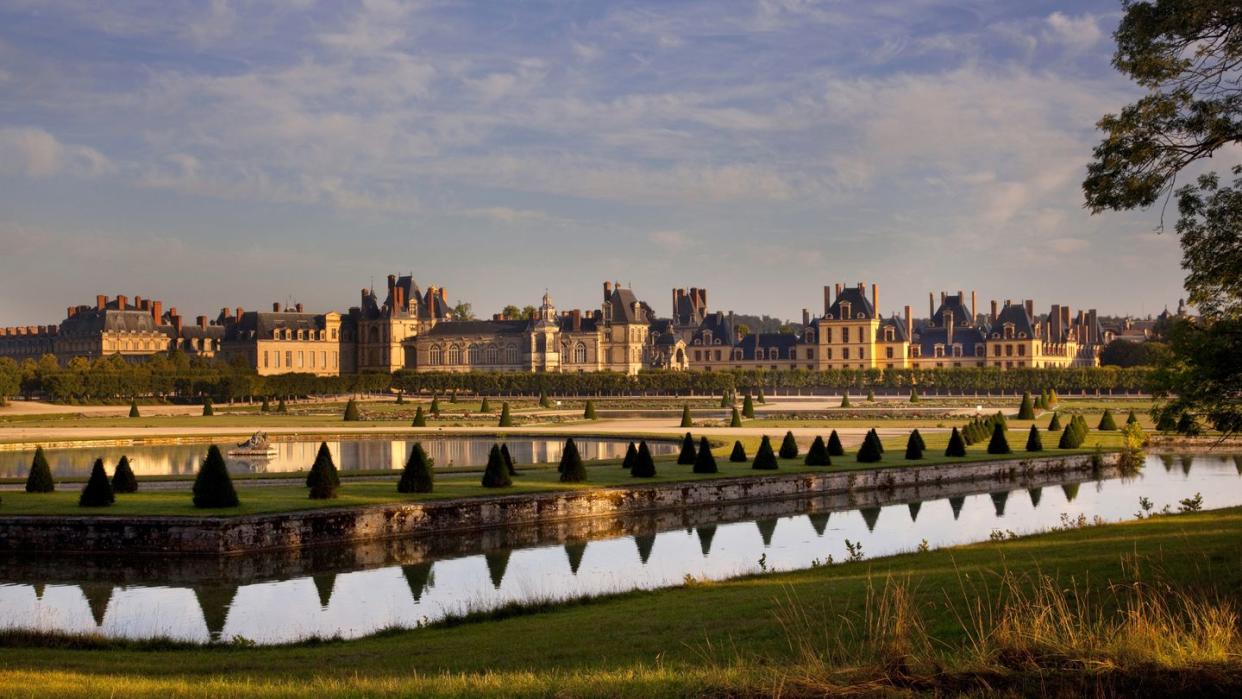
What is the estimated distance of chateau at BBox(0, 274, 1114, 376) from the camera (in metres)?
98.1

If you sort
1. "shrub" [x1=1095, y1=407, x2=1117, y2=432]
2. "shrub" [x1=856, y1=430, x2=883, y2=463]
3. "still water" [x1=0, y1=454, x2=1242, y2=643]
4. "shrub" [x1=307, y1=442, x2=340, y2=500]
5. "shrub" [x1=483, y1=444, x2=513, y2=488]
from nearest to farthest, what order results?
"still water" [x1=0, y1=454, x2=1242, y2=643]
"shrub" [x1=307, y1=442, x2=340, y2=500]
"shrub" [x1=483, y1=444, x2=513, y2=488]
"shrub" [x1=856, y1=430, x2=883, y2=463]
"shrub" [x1=1095, y1=407, x2=1117, y2=432]

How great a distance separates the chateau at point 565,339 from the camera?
98062 millimetres

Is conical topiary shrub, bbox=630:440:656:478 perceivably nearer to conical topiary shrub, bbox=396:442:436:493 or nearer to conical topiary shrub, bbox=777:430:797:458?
conical topiary shrub, bbox=396:442:436:493

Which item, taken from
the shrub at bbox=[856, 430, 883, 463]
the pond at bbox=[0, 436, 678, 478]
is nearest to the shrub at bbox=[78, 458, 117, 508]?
the pond at bbox=[0, 436, 678, 478]

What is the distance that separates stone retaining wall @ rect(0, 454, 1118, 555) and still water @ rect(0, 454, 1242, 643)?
0.46 meters

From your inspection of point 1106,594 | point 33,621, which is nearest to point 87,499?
point 33,621

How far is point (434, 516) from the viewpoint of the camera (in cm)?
1928

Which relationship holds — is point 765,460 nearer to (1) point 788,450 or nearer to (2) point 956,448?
(1) point 788,450

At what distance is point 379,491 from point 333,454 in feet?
41.2

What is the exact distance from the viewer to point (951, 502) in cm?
2348

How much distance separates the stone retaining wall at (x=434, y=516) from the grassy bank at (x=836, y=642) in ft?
21.2

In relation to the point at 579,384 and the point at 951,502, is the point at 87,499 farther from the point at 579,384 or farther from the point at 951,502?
the point at 579,384

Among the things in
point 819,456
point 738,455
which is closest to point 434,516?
point 738,455

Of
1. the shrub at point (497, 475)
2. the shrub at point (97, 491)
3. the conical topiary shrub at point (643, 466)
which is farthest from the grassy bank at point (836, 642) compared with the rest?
the conical topiary shrub at point (643, 466)
